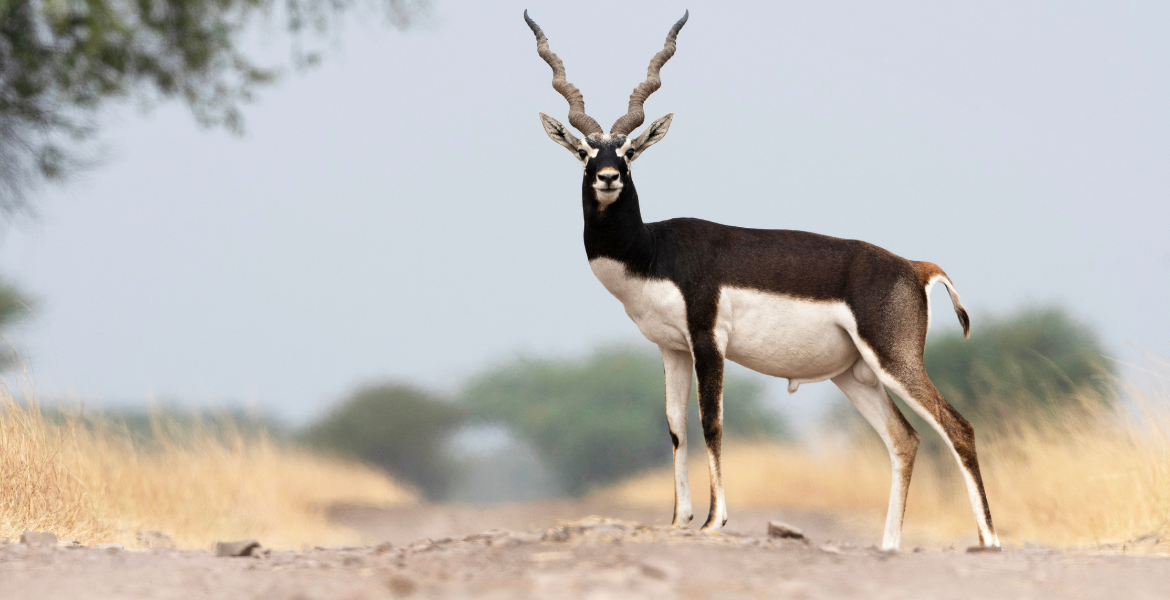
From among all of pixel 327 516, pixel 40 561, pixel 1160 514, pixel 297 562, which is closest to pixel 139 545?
pixel 40 561

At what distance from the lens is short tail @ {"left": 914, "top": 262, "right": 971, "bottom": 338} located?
6809mm

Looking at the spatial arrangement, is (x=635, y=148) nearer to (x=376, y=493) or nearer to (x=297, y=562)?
(x=297, y=562)

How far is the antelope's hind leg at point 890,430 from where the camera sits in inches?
258

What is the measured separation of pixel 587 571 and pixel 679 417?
238 cm

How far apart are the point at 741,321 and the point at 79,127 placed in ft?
33.0

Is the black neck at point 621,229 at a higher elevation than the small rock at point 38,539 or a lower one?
higher

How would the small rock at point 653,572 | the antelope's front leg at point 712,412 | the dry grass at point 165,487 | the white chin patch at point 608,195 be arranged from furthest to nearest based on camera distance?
the dry grass at point 165,487
the white chin patch at point 608,195
the antelope's front leg at point 712,412
the small rock at point 653,572

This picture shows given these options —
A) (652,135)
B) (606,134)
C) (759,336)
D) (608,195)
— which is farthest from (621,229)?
(759,336)

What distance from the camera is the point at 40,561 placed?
5590mm

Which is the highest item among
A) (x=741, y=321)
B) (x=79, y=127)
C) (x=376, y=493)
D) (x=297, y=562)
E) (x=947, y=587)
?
(x=79, y=127)

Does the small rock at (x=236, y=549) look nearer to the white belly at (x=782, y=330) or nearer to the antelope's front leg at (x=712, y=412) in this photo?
the antelope's front leg at (x=712, y=412)

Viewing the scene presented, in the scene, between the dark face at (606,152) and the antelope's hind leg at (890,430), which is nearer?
the dark face at (606,152)

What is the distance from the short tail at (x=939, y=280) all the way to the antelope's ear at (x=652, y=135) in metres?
2.12

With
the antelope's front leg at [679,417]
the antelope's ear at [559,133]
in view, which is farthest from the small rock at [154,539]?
the antelope's ear at [559,133]
